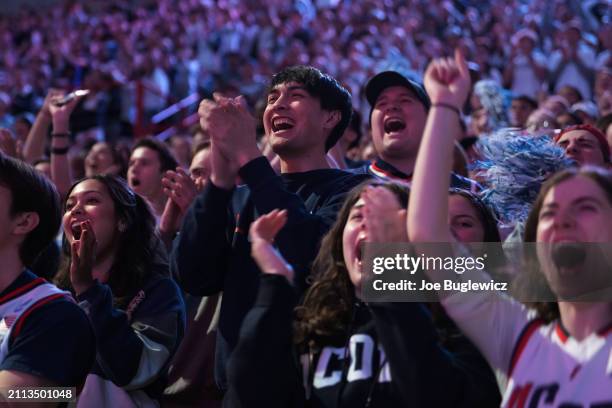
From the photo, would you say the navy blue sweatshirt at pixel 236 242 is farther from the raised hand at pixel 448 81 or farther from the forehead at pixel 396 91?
the forehead at pixel 396 91

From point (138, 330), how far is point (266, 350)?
1.03 m

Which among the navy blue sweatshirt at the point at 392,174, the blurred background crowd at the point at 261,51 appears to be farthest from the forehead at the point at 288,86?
the blurred background crowd at the point at 261,51

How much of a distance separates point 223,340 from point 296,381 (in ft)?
1.89

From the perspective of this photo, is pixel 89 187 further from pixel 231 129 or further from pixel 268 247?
pixel 268 247

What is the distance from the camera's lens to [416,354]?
229 centimetres

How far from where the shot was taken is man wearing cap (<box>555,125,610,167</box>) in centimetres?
407

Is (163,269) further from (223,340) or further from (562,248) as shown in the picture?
(562,248)

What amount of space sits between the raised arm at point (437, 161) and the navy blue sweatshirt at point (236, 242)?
0.68m

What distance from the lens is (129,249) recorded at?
3.78 metres

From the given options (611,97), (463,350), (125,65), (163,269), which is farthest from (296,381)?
(125,65)

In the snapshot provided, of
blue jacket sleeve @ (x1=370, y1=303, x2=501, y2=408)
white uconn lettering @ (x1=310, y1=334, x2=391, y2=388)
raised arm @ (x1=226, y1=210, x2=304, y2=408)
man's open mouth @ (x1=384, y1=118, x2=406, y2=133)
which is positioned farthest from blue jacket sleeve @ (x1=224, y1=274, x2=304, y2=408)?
man's open mouth @ (x1=384, y1=118, x2=406, y2=133)

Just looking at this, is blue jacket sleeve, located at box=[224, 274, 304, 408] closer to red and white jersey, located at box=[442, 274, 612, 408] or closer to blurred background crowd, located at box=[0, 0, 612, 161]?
red and white jersey, located at box=[442, 274, 612, 408]

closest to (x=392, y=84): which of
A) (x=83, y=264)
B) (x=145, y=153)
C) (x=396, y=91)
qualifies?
(x=396, y=91)

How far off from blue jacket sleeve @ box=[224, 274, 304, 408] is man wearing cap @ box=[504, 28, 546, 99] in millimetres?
7309
